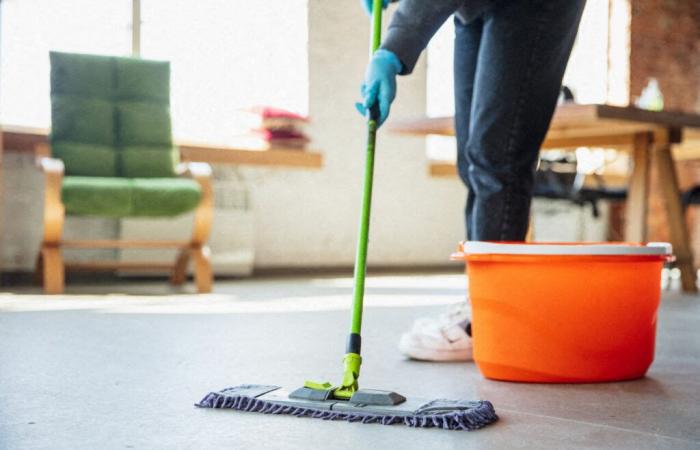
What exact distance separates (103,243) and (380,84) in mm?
2546

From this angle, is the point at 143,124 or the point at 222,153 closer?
the point at 143,124

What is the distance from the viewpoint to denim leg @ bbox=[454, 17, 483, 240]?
1879 mm

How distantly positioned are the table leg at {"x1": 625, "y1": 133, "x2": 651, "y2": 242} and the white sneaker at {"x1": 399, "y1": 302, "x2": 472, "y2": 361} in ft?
6.54

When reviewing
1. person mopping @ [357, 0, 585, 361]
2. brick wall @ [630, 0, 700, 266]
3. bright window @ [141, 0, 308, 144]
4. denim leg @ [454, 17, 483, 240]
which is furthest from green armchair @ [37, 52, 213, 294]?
brick wall @ [630, 0, 700, 266]

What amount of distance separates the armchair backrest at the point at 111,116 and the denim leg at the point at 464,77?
2.41 m

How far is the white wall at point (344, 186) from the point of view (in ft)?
16.6

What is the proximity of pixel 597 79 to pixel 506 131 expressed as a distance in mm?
5164

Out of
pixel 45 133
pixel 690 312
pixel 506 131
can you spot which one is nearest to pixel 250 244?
pixel 45 133

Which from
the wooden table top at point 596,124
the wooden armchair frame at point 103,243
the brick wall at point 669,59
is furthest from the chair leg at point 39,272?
the brick wall at point 669,59

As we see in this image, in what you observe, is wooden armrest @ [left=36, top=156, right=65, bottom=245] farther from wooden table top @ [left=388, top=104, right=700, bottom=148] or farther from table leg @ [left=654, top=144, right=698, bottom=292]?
table leg @ [left=654, top=144, right=698, bottom=292]

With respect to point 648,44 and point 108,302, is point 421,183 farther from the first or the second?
point 108,302

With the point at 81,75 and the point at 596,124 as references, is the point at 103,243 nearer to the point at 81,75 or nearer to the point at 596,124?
the point at 81,75

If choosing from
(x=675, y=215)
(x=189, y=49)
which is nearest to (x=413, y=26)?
(x=675, y=215)

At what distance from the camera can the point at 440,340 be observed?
71.2 inches
